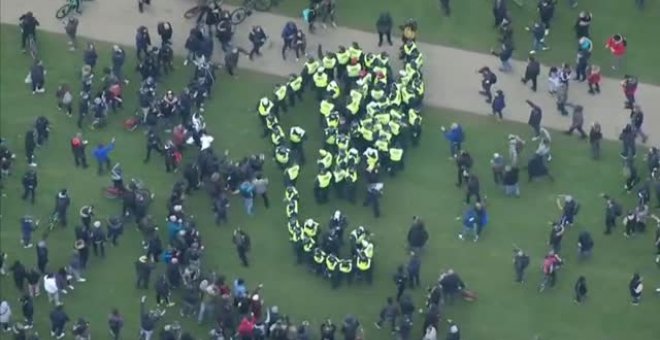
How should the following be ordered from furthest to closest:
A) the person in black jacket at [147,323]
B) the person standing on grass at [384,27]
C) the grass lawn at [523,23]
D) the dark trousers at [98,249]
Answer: the grass lawn at [523,23]
the person standing on grass at [384,27]
the dark trousers at [98,249]
the person in black jacket at [147,323]

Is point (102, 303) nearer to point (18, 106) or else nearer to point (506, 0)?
point (18, 106)

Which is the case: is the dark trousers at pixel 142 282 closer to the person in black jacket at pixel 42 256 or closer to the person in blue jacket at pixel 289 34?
the person in black jacket at pixel 42 256

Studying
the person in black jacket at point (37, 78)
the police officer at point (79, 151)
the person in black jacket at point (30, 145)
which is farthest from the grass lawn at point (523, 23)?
the person in black jacket at point (30, 145)

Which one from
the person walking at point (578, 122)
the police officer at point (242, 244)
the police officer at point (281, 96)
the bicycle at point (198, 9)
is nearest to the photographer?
the police officer at point (242, 244)

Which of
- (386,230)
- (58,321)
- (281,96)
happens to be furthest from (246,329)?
(281,96)

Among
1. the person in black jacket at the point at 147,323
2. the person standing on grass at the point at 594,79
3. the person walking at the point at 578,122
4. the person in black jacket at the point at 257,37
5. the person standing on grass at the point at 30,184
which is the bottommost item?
the person in black jacket at the point at 147,323

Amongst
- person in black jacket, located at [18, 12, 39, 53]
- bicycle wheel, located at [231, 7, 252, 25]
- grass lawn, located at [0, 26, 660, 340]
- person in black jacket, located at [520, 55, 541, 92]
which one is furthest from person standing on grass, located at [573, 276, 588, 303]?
person in black jacket, located at [18, 12, 39, 53]

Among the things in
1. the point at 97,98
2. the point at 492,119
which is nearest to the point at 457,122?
the point at 492,119

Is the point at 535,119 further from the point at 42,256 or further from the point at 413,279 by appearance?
the point at 42,256
